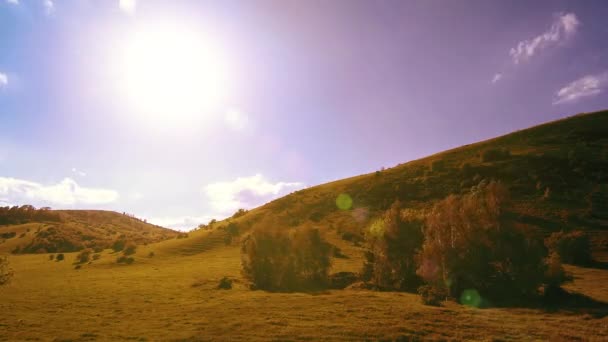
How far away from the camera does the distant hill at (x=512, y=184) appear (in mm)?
46344

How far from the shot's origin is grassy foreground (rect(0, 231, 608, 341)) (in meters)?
16.4

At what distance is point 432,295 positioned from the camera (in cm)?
2445

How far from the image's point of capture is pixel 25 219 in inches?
4700

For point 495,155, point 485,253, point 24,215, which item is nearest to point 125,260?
point 485,253

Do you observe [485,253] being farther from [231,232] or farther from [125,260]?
[231,232]

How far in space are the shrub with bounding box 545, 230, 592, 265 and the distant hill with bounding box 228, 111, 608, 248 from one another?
4996 millimetres

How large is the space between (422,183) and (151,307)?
2189 inches

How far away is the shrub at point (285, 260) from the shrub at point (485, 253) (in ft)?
39.9

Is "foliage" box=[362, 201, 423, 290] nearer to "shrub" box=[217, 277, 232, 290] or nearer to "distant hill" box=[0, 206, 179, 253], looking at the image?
"shrub" box=[217, 277, 232, 290]

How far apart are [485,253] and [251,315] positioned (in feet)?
61.1

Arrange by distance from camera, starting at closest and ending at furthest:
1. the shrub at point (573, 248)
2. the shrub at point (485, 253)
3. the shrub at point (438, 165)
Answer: the shrub at point (485, 253), the shrub at point (573, 248), the shrub at point (438, 165)

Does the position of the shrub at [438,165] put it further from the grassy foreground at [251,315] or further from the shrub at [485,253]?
the shrub at [485,253]

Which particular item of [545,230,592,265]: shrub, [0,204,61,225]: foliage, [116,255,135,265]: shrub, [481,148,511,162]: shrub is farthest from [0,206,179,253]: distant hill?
[545,230,592,265]: shrub

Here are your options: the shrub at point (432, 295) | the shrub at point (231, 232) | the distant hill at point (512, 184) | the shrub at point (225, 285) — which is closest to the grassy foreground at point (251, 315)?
the shrub at point (432, 295)
